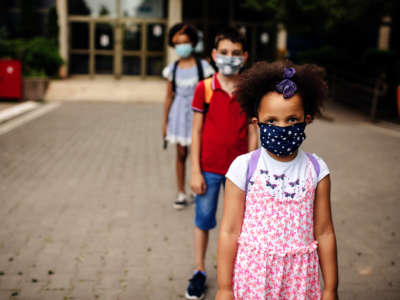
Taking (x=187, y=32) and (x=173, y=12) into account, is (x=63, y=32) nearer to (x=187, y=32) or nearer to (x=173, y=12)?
(x=173, y=12)

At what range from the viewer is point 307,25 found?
15.3m

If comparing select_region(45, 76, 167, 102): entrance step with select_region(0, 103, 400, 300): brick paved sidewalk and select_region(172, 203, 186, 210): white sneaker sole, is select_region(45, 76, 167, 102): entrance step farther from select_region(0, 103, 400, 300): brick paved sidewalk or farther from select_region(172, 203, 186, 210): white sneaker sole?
select_region(172, 203, 186, 210): white sneaker sole

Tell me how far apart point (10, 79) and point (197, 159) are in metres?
13.7

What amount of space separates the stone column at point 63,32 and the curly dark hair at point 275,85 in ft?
69.4

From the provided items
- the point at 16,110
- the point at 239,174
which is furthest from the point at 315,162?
the point at 16,110

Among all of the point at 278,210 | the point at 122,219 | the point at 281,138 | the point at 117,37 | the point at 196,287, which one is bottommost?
the point at 122,219

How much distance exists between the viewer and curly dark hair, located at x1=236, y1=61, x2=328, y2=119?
2145mm

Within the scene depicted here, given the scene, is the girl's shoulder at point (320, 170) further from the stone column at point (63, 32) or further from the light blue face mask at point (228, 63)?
the stone column at point (63, 32)

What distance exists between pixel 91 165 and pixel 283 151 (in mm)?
6001

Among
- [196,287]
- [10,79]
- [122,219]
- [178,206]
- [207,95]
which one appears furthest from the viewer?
[10,79]

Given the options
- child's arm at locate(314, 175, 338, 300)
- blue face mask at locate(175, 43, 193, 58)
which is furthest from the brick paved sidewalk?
blue face mask at locate(175, 43, 193, 58)

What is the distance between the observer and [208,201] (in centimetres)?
349

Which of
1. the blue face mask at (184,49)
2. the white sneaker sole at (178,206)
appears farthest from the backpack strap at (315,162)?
the white sneaker sole at (178,206)

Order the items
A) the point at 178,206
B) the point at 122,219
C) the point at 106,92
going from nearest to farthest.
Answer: the point at 122,219
the point at 178,206
the point at 106,92
